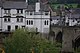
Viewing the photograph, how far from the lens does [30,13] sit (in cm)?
6259

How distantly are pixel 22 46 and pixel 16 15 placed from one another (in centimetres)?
2282

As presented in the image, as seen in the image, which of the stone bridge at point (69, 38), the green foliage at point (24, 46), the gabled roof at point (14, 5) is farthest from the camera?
the gabled roof at point (14, 5)

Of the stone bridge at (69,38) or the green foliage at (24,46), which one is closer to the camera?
the green foliage at (24,46)

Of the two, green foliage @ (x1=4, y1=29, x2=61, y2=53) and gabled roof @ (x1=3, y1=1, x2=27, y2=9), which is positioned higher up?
gabled roof @ (x1=3, y1=1, x2=27, y2=9)

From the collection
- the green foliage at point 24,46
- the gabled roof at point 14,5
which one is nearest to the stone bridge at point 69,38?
the green foliage at point 24,46

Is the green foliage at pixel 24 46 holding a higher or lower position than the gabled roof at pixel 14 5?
lower

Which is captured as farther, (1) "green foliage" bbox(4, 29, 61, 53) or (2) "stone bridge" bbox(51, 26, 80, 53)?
(2) "stone bridge" bbox(51, 26, 80, 53)

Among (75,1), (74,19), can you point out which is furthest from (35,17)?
(75,1)

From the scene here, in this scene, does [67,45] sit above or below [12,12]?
below

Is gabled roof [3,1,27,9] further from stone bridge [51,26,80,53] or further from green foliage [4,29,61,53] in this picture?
green foliage [4,29,61,53]

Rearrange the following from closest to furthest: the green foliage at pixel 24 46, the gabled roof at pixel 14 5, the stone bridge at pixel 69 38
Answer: the green foliage at pixel 24 46 < the stone bridge at pixel 69 38 < the gabled roof at pixel 14 5

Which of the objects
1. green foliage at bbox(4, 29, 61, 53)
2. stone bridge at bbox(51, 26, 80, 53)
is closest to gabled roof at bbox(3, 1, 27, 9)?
stone bridge at bbox(51, 26, 80, 53)

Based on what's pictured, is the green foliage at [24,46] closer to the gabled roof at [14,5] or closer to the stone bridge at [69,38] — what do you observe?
the stone bridge at [69,38]

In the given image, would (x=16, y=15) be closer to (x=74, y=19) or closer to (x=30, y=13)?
(x=30, y=13)
